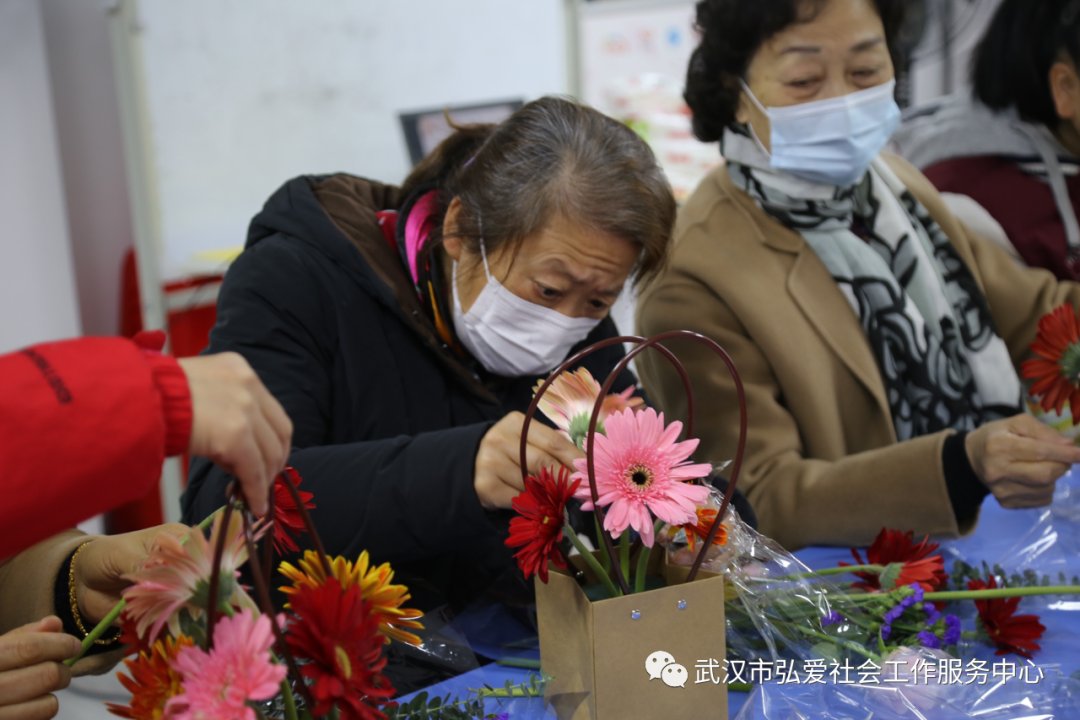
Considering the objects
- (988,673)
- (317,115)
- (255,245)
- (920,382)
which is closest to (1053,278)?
(920,382)

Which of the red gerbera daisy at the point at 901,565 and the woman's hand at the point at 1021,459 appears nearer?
the red gerbera daisy at the point at 901,565

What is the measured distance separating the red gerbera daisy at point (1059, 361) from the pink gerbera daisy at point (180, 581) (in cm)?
122

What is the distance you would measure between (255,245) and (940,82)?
186 inches

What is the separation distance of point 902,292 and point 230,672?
67.9 inches

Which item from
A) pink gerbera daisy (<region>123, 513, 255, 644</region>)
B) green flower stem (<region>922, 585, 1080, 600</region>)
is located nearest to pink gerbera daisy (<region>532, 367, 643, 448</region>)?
pink gerbera daisy (<region>123, 513, 255, 644</region>)

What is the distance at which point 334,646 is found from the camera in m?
0.86

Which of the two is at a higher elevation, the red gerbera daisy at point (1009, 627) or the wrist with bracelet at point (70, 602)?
the wrist with bracelet at point (70, 602)

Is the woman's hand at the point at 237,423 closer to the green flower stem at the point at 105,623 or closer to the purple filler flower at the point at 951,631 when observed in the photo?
the green flower stem at the point at 105,623

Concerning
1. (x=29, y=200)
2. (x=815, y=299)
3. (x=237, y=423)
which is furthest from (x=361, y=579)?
(x=29, y=200)

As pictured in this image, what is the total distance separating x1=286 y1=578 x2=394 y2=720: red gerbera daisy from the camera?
A: 0.86 meters

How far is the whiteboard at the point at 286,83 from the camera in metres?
3.46

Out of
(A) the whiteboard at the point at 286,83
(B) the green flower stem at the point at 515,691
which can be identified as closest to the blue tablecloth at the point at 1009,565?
(B) the green flower stem at the point at 515,691

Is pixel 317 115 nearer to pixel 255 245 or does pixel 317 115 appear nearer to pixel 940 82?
pixel 255 245

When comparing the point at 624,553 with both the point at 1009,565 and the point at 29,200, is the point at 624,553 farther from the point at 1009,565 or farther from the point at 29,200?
the point at 29,200
